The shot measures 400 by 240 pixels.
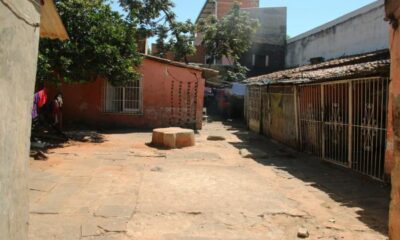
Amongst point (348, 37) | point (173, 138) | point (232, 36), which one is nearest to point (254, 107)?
point (348, 37)

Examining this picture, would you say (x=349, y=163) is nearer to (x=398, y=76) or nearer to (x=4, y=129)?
(x=398, y=76)

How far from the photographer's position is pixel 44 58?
1164 cm

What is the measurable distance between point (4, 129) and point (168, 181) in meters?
5.66

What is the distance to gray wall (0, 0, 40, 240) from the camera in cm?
288

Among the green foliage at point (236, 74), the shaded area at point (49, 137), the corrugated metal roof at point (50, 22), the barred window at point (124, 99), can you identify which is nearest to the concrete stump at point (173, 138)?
the shaded area at point (49, 137)

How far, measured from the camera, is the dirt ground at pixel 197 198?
219 inches

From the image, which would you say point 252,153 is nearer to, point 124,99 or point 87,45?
point 87,45

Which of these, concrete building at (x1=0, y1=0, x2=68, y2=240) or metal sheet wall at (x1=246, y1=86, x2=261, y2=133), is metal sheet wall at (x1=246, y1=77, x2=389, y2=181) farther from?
concrete building at (x1=0, y1=0, x2=68, y2=240)

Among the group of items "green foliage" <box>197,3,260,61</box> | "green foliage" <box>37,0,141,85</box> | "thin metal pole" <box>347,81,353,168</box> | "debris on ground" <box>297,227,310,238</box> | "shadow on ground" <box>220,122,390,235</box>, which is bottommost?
"debris on ground" <box>297,227,310,238</box>

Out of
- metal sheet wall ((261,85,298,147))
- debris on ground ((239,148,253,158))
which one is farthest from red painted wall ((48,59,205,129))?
debris on ground ((239,148,253,158))

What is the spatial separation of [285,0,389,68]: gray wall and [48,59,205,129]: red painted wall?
6894mm

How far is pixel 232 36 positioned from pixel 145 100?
11.4m

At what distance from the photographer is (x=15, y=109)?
3.06 metres

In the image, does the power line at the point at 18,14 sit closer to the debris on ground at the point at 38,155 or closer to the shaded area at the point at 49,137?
the debris on ground at the point at 38,155
